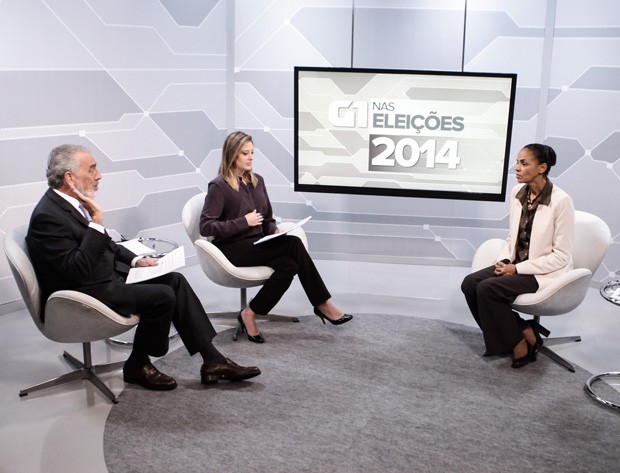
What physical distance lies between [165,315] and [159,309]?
5 centimetres

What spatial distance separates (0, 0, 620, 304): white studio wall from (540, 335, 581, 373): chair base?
125 centimetres

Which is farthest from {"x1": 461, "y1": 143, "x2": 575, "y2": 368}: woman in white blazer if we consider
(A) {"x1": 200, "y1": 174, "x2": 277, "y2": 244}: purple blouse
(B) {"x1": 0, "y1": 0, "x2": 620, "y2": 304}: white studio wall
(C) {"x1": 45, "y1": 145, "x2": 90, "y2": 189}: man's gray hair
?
(C) {"x1": 45, "y1": 145, "x2": 90, "y2": 189}: man's gray hair

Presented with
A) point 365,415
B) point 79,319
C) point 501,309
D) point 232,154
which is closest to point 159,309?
point 79,319

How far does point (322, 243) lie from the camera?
634 centimetres

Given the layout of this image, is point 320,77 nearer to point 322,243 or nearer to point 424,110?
point 424,110

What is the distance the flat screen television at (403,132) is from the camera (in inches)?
213

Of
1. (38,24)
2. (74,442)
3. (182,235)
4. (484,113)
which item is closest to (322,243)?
(182,235)

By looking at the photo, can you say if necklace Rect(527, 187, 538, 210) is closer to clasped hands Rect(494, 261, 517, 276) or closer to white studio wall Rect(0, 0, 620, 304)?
clasped hands Rect(494, 261, 517, 276)

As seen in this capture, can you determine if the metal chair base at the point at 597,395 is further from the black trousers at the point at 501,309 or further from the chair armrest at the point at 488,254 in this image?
the chair armrest at the point at 488,254

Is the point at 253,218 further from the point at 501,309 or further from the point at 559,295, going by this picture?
the point at 559,295

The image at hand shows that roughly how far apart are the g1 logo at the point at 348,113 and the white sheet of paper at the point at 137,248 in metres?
1.75

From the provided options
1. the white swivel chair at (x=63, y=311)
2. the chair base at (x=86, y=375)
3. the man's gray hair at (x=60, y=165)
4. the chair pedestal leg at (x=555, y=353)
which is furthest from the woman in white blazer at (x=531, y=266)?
the man's gray hair at (x=60, y=165)

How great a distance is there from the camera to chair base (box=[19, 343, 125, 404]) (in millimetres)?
4027

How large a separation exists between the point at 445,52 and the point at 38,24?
2949 millimetres
